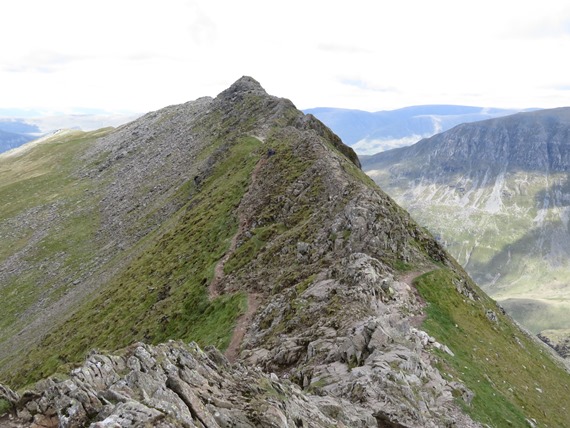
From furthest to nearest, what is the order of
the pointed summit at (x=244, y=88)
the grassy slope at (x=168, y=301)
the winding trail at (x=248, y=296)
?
the pointed summit at (x=244, y=88) → the grassy slope at (x=168, y=301) → the winding trail at (x=248, y=296)

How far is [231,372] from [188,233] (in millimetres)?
57258

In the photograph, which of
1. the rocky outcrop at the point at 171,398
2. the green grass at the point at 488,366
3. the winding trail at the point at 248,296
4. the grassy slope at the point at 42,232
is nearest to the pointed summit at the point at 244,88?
the grassy slope at the point at 42,232

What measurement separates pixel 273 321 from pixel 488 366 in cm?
2129

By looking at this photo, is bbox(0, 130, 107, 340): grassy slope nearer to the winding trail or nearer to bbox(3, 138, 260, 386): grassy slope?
bbox(3, 138, 260, 386): grassy slope

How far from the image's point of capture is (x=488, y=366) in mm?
40844

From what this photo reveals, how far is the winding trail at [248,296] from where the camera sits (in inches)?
1802

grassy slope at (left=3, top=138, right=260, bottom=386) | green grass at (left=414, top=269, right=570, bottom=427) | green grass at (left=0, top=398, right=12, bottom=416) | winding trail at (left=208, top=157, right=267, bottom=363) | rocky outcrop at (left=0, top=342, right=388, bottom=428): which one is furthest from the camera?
grassy slope at (left=3, top=138, right=260, bottom=386)

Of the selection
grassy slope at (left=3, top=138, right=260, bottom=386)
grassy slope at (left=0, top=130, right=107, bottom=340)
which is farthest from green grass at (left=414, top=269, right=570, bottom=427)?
grassy slope at (left=0, top=130, right=107, bottom=340)

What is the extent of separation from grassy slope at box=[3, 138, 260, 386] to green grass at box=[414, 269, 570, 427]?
22849mm

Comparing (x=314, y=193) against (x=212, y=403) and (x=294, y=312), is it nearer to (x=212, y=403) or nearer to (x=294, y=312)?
(x=294, y=312)

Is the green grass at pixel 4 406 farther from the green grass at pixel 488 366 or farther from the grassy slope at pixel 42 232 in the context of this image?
the grassy slope at pixel 42 232

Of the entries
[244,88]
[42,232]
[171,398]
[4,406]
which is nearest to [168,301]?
[171,398]

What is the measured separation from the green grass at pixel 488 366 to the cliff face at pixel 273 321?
0.23 meters

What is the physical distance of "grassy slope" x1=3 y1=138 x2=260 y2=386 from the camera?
56.7 metres
